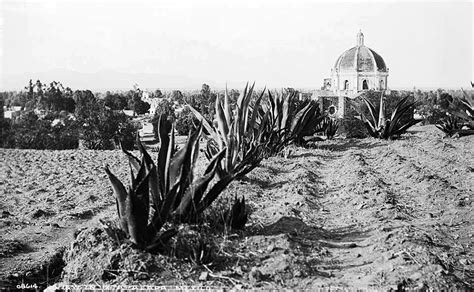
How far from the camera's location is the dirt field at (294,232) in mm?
3256

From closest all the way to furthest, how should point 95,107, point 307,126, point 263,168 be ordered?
point 263,168 < point 307,126 < point 95,107

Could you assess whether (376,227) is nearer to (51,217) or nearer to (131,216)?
(131,216)

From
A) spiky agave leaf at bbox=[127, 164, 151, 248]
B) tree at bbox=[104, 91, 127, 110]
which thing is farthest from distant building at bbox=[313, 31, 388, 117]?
spiky agave leaf at bbox=[127, 164, 151, 248]

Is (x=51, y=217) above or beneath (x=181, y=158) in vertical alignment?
beneath

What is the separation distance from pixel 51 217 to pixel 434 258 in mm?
3903

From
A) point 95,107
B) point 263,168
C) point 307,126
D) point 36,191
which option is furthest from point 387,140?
point 95,107

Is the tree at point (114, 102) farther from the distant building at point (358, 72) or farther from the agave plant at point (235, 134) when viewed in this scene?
the agave plant at point (235, 134)

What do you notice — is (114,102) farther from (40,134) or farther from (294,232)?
(294,232)

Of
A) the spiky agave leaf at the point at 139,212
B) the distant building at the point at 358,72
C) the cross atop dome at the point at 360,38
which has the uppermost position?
the cross atop dome at the point at 360,38

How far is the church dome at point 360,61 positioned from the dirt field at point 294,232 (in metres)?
52.8

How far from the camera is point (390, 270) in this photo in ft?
10.8

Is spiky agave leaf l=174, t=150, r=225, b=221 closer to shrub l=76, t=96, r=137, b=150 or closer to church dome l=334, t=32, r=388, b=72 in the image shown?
shrub l=76, t=96, r=137, b=150

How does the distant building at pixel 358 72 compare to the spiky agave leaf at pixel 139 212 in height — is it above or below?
above

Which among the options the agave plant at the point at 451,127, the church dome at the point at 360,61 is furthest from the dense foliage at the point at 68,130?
Result: the church dome at the point at 360,61
